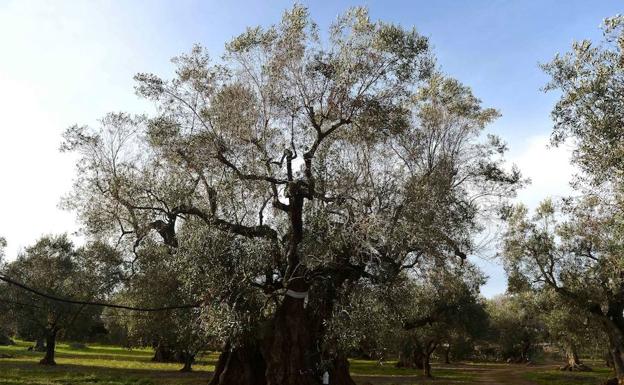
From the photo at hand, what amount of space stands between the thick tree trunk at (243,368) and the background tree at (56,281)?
1039 centimetres

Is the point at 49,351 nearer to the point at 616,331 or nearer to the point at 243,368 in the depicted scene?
the point at 243,368

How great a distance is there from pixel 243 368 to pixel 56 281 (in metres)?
37.9

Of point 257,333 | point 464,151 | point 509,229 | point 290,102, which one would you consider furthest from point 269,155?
point 509,229

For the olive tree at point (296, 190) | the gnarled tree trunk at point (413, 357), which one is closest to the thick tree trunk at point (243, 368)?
the olive tree at point (296, 190)

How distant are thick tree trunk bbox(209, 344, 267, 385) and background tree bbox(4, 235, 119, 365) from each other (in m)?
10.4

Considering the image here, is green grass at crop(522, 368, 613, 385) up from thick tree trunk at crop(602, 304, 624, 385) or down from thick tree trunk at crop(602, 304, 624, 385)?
down

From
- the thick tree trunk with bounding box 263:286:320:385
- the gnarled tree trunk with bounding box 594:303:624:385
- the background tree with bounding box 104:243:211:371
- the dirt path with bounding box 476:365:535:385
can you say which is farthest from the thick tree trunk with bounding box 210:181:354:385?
the dirt path with bounding box 476:365:535:385

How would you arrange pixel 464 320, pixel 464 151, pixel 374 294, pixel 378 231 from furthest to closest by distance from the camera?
pixel 464 320 < pixel 464 151 < pixel 374 294 < pixel 378 231

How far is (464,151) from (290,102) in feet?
33.9

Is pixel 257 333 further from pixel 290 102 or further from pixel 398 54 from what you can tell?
pixel 398 54

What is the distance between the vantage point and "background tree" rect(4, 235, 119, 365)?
31.0m

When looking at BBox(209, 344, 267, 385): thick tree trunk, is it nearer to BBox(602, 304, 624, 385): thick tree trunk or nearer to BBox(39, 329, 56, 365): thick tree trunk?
BBox(602, 304, 624, 385): thick tree trunk

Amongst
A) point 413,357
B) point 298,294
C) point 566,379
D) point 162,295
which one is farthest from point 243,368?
point 413,357

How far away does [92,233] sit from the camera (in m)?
26.2
